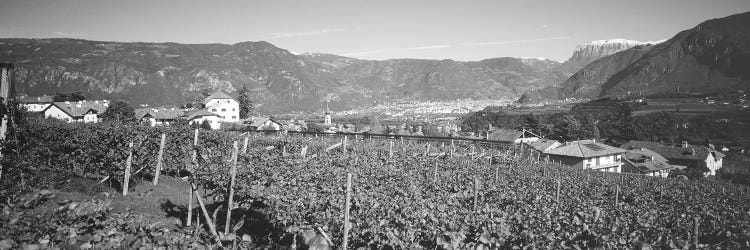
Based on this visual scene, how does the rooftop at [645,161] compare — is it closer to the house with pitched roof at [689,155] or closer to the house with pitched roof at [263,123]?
the house with pitched roof at [689,155]

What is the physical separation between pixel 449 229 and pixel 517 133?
76374mm

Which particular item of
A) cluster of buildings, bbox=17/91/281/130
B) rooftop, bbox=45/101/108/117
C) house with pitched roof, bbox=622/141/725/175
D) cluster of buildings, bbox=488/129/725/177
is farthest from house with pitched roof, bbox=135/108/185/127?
house with pitched roof, bbox=622/141/725/175

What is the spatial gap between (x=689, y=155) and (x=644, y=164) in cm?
1476

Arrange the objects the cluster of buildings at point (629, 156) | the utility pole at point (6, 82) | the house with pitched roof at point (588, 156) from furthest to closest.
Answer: the cluster of buildings at point (629, 156) < the house with pitched roof at point (588, 156) < the utility pole at point (6, 82)

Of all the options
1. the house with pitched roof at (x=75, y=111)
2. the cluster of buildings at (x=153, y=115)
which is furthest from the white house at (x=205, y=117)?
the house with pitched roof at (x=75, y=111)

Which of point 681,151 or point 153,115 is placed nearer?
point 681,151

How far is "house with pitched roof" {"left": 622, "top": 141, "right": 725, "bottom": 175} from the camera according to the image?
63.1 m

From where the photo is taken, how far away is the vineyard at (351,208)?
5043mm

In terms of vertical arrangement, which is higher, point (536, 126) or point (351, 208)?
point (351, 208)

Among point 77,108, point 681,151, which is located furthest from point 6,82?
point 77,108

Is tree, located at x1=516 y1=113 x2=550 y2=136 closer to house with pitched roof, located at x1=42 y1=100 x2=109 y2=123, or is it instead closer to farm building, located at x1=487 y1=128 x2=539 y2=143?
farm building, located at x1=487 y1=128 x2=539 y2=143

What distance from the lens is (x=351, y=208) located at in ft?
29.3

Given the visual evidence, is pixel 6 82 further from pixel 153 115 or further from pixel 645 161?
pixel 153 115

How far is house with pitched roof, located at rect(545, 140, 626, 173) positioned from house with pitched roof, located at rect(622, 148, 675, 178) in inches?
79.1
